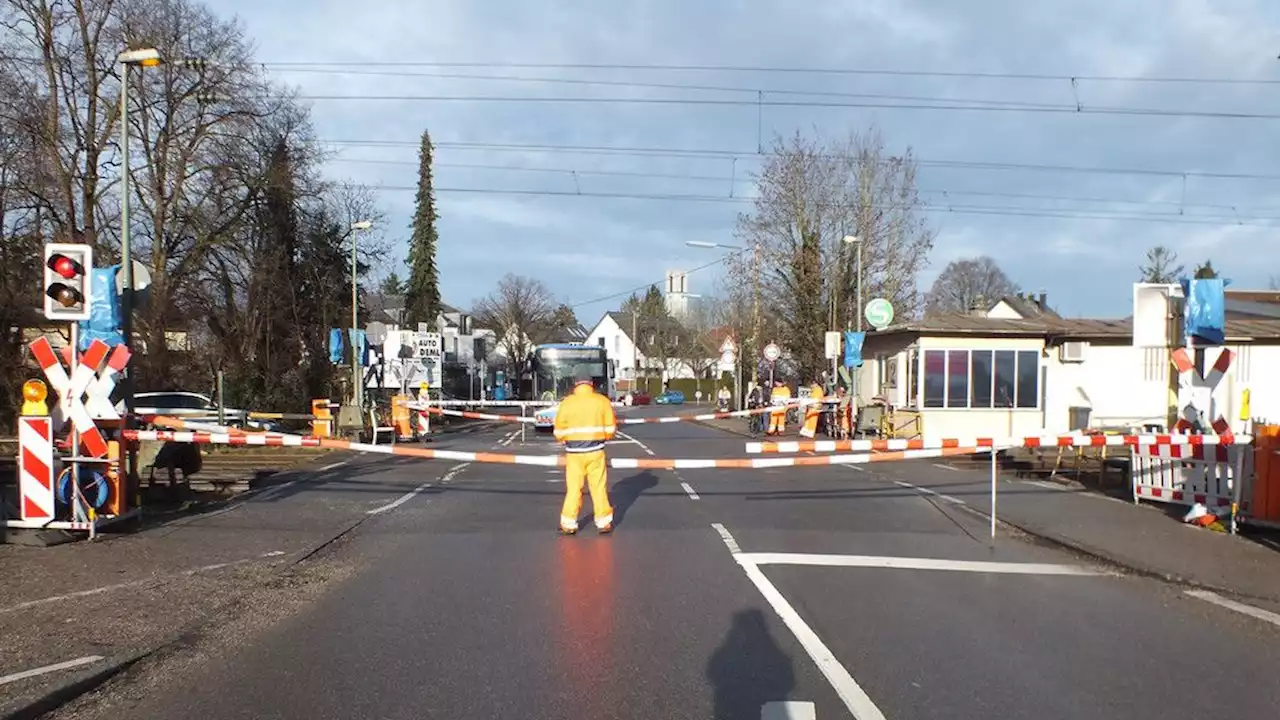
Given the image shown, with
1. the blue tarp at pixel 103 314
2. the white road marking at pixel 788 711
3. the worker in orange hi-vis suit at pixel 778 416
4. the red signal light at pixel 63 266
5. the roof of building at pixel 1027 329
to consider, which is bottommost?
the white road marking at pixel 788 711

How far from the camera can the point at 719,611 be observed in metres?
7.12

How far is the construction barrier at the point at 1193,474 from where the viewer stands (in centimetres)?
1081

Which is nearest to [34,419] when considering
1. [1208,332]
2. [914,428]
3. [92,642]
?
[92,642]

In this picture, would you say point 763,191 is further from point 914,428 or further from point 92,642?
point 92,642

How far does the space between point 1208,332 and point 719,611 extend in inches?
315

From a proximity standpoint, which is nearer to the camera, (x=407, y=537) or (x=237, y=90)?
(x=407, y=537)

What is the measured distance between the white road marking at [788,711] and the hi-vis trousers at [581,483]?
5.58 metres

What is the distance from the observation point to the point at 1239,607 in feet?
25.2

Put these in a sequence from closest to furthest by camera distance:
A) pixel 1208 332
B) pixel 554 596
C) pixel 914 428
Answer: pixel 554 596 → pixel 1208 332 → pixel 914 428

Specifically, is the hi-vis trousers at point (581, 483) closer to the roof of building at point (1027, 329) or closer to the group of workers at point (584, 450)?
the group of workers at point (584, 450)

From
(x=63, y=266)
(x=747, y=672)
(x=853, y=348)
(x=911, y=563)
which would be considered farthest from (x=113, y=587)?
(x=853, y=348)

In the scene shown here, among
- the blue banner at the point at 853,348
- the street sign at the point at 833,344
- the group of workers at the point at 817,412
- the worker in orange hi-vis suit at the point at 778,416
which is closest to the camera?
the group of workers at the point at 817,412

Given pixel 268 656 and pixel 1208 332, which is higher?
pixel 1208 332

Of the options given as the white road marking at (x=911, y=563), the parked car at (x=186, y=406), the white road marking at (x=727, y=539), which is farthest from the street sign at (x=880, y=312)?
the white road marking at (x=911, y=563)
